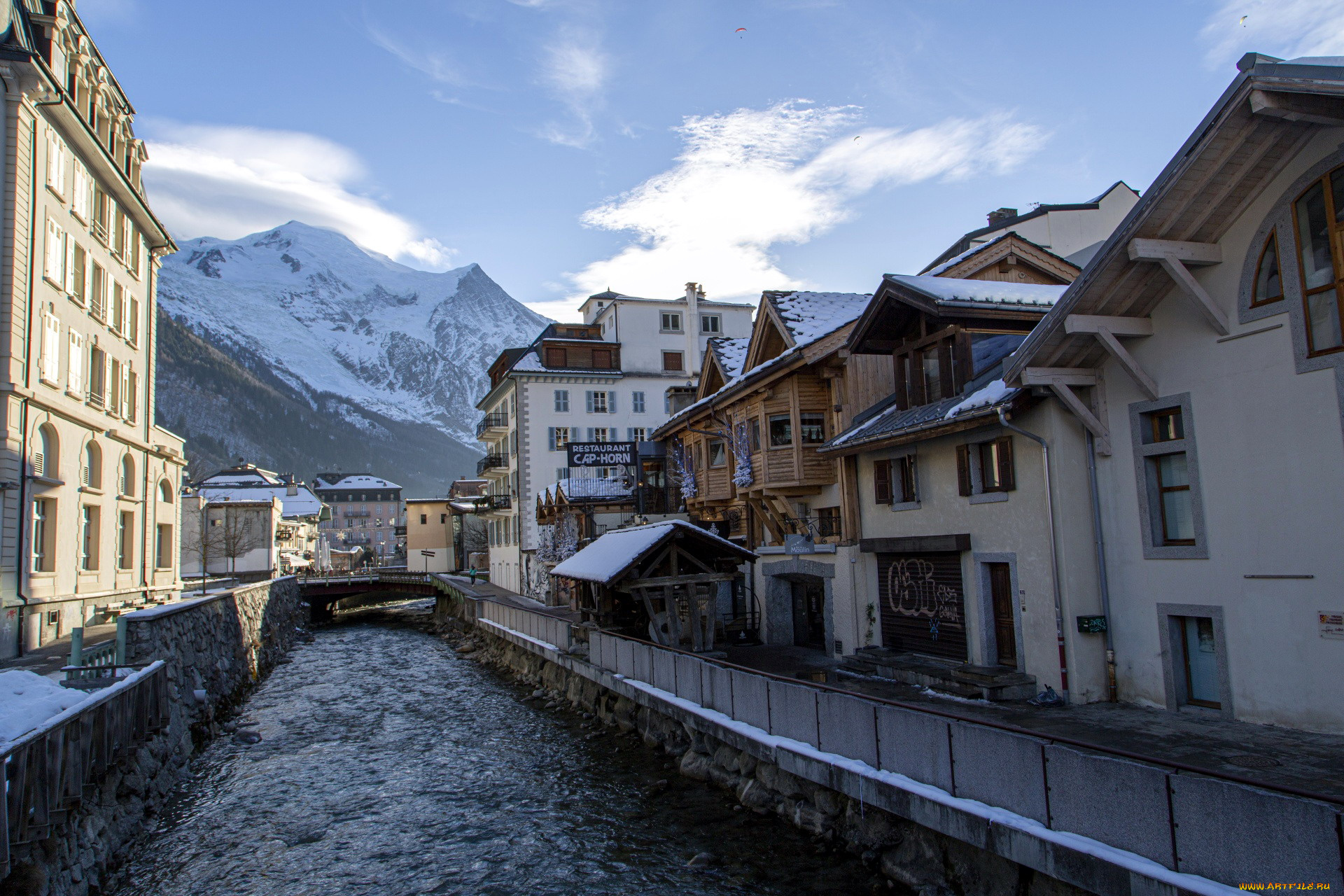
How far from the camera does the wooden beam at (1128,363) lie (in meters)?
13.4

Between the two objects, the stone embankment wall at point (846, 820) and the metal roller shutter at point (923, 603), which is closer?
the stone embankment wall at point (846, 820)

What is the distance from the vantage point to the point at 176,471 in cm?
3812

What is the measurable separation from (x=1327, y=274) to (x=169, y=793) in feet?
73.2

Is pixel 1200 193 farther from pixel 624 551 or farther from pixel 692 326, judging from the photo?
pixel 692 326

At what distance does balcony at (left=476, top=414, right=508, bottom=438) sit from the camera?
57.7 m

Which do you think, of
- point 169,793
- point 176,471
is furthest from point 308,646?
point 169,793

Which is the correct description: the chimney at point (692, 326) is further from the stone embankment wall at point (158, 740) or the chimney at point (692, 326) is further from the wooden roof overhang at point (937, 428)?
the wooden roof overhang at point (937, 428)

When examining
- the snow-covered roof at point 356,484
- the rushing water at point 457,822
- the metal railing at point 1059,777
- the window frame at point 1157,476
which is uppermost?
the snow-covered roof at point 356,484

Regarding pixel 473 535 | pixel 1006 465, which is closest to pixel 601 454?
pixel 1006 465

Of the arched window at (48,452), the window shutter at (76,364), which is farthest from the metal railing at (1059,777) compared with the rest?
the window shutter at (76,364)

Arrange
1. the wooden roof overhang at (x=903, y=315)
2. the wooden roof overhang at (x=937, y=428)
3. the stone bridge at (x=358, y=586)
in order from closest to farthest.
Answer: the wooden roof overhang at (x=937, y=428), the wooden roof overhang at (x=903, y=315), the stone bridge at (x=358, y=586)

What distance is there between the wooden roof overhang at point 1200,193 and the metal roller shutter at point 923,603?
5.57 meters

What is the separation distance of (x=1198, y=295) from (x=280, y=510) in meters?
81.1

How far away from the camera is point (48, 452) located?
2431 cm
